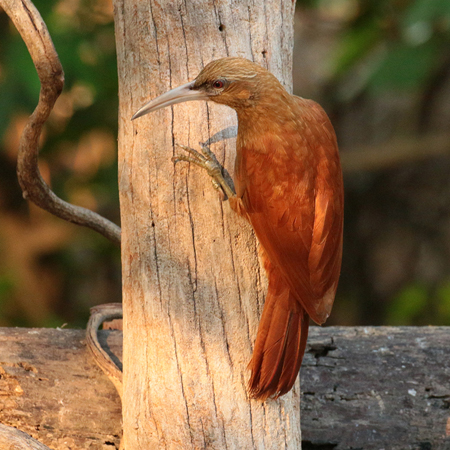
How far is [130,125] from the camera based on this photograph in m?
1.84

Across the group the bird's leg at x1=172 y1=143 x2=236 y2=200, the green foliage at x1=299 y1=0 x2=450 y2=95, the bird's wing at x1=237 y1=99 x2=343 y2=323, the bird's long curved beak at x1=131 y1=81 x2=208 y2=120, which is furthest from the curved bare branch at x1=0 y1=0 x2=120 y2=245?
the green foliage at x1=299 y1=0 x2=450 y2=95

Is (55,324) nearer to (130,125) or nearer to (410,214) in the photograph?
(130,125)

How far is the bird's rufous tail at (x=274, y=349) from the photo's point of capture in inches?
68.4

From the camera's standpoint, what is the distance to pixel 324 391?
7.26ft

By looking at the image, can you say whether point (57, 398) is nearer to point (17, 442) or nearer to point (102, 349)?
point (102, 349)

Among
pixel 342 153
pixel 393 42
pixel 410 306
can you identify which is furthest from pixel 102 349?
pixel 342 153

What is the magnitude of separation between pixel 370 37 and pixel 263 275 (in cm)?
265

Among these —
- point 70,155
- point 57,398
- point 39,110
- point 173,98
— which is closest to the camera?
point 173,98

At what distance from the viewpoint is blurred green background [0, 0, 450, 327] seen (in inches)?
137

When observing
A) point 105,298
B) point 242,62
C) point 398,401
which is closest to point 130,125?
point 242,62

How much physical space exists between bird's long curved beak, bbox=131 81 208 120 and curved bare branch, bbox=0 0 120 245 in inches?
14.8

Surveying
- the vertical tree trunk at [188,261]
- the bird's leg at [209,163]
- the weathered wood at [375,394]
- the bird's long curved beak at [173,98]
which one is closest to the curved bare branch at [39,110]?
the vertical tree trunk at [188,261]

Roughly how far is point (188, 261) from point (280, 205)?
31 centimetres

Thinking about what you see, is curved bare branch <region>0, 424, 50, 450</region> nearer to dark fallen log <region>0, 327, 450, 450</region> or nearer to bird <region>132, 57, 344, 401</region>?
dark fallen log <region>0, 327, 450, 450</region>
